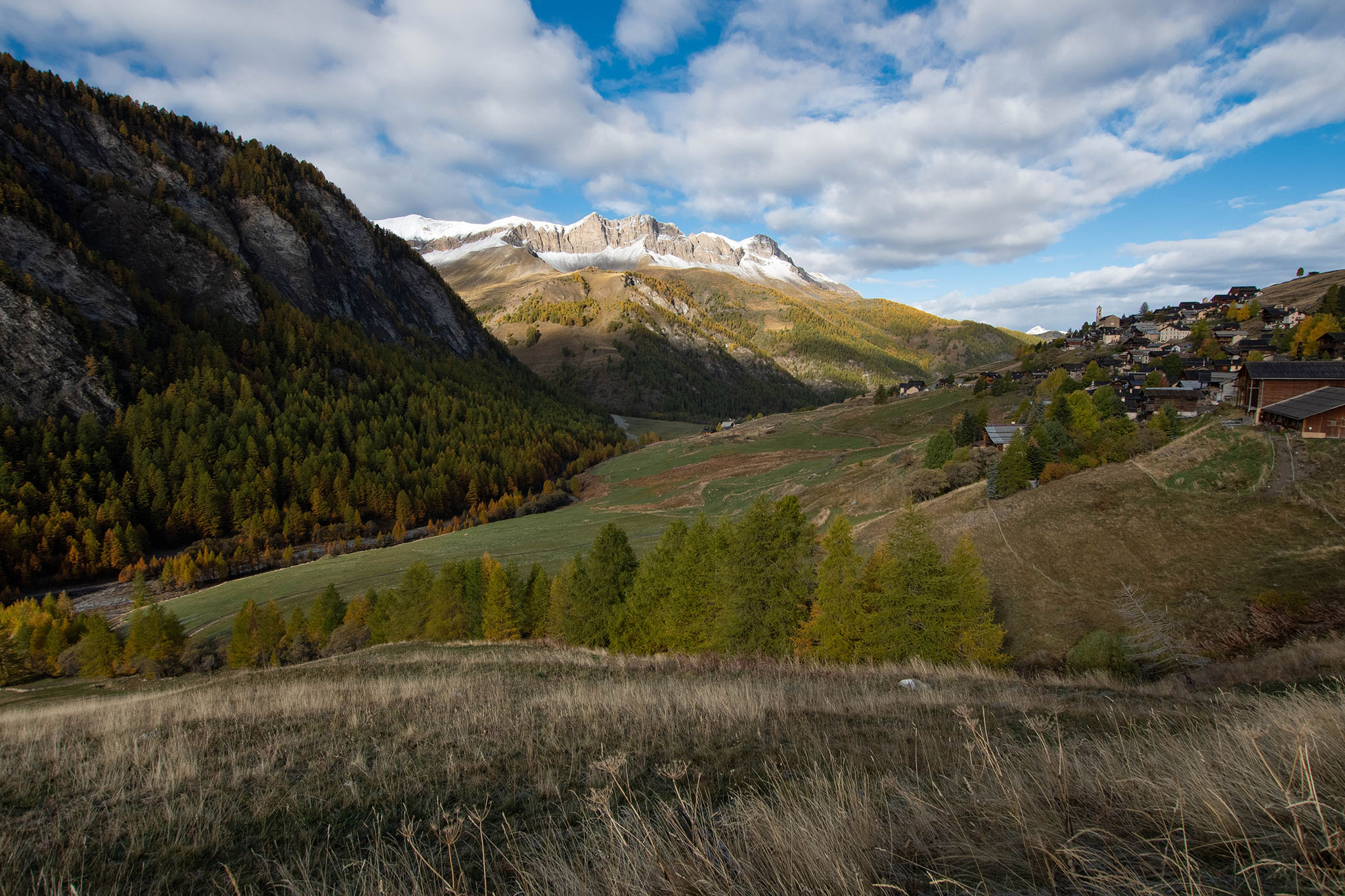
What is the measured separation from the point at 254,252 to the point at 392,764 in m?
199

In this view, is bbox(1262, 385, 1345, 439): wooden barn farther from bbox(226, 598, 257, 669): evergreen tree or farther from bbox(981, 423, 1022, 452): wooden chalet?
bbox(226, 598, 257, 669): evergreen tree

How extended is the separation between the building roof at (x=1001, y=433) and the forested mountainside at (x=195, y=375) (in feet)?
264

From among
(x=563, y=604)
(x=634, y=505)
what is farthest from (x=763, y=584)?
(x=634, y=505)

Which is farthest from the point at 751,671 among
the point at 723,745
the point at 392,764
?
the point at 392,764

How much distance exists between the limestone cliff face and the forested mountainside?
0.43 meters

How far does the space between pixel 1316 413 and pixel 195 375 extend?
157 meters

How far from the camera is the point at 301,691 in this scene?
11453 mm

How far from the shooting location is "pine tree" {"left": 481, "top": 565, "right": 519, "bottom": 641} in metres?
37.0

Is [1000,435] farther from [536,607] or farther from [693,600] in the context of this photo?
[536,607]

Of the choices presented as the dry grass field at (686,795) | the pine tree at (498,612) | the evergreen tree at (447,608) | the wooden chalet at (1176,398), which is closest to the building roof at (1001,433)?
the wooden chalet at (1176,398)

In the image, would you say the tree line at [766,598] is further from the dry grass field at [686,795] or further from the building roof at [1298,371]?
the building roof at [1298,371]

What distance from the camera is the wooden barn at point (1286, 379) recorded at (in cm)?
3522

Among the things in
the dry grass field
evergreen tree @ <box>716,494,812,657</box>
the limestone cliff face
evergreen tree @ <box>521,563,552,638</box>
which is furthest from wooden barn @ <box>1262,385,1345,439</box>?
the limestone cliff face

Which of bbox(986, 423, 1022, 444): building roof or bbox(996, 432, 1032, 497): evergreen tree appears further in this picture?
bbox(986, 423, 1022, 444): building roof
